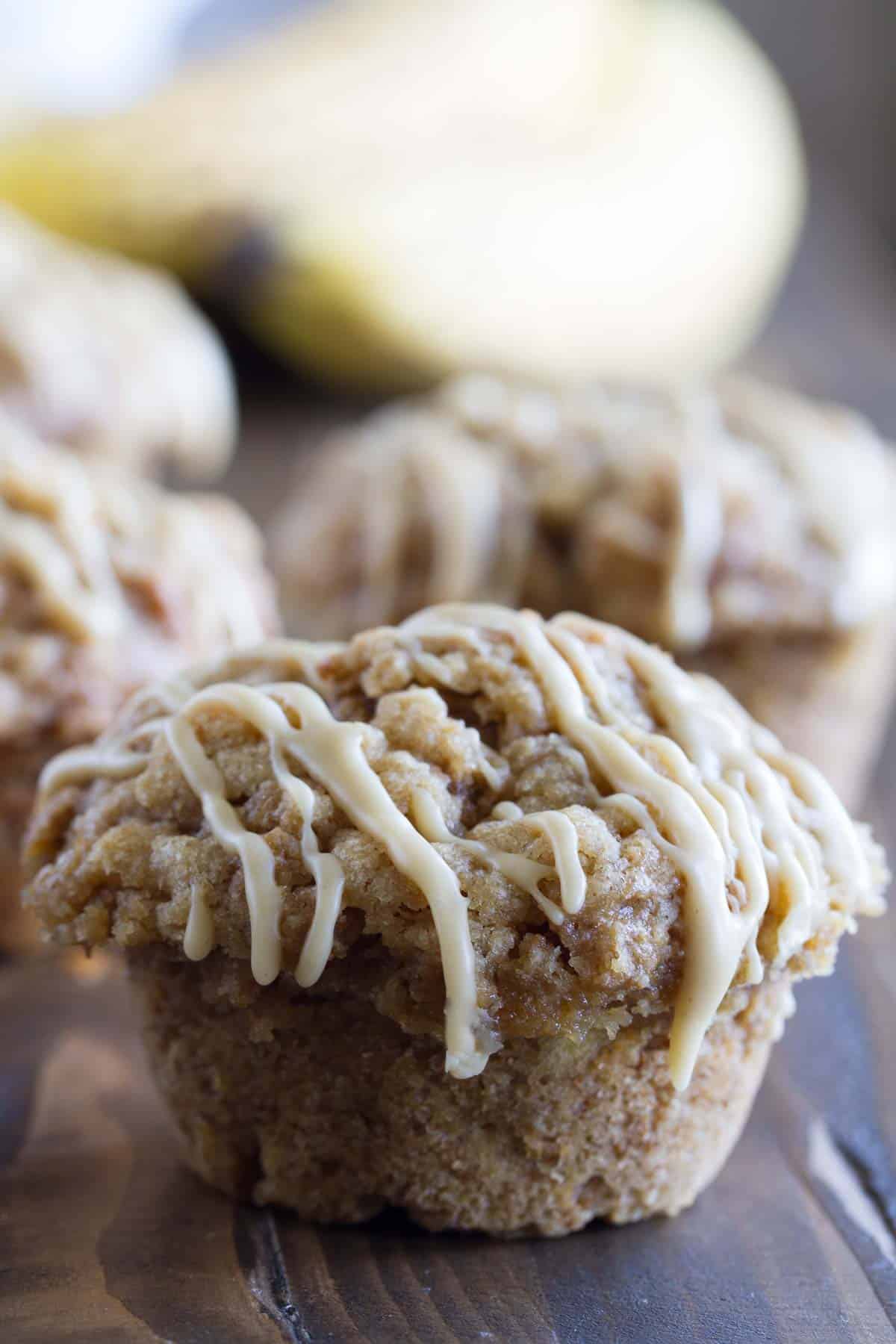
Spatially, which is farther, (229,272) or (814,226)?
(814,226)

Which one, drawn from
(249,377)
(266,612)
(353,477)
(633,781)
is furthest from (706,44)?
(633,781)

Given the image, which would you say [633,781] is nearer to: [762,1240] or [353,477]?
[762,1240]

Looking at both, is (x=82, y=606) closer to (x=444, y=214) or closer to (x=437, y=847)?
(x=437, y=847)

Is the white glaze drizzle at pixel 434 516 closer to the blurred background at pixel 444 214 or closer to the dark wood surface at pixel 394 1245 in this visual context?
the dark wood surface at pixel 394 1245

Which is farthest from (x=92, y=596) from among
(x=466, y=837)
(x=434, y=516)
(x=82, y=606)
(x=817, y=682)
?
(x=817, y=682)

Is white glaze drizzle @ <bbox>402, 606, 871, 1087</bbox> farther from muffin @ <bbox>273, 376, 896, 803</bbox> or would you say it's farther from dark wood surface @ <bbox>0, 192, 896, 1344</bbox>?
muffin @ <bbox>273, 376, 896, 803</bbox>

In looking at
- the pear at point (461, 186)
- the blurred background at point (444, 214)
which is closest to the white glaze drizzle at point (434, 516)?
the pear at point (461, 186)
